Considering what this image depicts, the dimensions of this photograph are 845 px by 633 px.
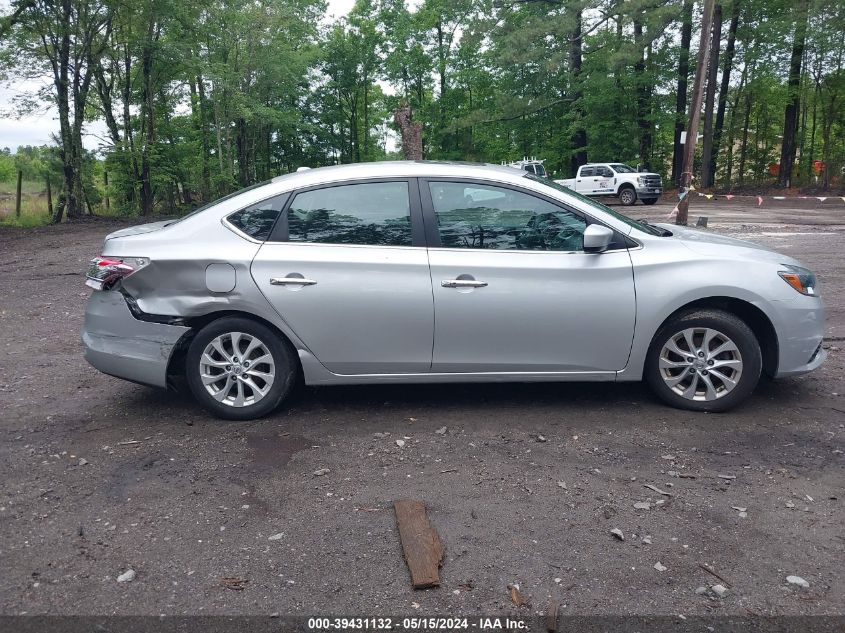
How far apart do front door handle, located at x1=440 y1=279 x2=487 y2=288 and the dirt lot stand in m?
0.91

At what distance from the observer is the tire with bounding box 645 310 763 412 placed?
4.51 meters

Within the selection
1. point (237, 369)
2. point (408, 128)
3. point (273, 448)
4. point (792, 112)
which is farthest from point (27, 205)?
point (792, 112)

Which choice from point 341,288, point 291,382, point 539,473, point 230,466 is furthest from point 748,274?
point 230,466

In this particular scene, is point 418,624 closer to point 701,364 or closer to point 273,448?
point 273,448

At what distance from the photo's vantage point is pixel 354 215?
4.67 meters

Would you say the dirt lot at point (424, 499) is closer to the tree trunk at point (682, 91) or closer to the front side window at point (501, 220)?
the front side window at point (501, 220)

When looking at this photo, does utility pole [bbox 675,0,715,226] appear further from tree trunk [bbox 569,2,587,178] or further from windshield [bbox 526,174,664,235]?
tree trunk [bbox 569,2,587,178]

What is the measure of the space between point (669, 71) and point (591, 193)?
34.3 feet

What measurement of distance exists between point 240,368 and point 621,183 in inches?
1077

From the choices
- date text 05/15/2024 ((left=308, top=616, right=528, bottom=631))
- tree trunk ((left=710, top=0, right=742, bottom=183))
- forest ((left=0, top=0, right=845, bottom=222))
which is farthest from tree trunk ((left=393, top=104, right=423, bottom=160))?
tree trunk ((left=710, top=0, right=742, bottom=183))

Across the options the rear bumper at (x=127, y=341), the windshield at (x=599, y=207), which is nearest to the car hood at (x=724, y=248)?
the windshield at (x=599, y=207)

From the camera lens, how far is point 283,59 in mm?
31594

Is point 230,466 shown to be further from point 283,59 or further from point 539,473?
point 283,59

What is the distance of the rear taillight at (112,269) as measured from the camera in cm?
455
